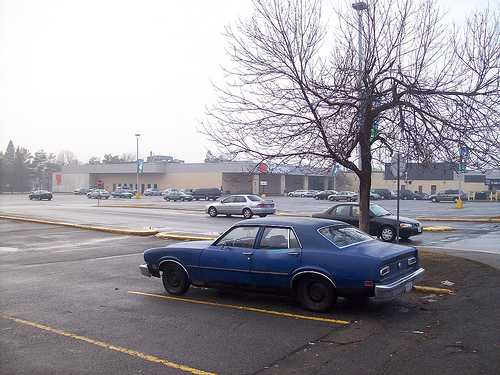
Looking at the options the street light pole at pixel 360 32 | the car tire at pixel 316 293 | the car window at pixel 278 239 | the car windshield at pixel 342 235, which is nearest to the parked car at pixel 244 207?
the street light pole at pixel 360 32

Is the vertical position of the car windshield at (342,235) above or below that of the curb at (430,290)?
above

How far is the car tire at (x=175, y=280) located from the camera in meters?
8.41

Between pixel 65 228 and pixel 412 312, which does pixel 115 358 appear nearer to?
pixel 412 312

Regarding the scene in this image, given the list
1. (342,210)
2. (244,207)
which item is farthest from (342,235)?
(244,207)

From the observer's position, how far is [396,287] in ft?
21.9

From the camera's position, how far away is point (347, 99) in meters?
10.1

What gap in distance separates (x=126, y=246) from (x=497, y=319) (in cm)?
1227

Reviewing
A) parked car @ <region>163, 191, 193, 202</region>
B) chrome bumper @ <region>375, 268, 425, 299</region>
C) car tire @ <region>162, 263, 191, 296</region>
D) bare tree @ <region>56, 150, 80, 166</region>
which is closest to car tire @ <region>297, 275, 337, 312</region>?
chrome bumper @ <region>375, 268, 425, 299</region>

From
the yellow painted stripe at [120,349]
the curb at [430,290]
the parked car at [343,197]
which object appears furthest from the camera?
the parked car at [343,197]

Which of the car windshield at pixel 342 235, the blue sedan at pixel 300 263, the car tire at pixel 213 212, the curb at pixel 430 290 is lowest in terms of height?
the curb at pixel 430 290

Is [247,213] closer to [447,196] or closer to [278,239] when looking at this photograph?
[278,239]

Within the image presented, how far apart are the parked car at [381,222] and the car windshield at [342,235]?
883 cm

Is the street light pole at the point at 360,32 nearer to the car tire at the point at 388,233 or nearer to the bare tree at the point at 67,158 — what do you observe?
the car tire at the point at 388,233

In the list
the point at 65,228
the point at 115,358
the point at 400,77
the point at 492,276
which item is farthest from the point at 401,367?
the point at 65,228
